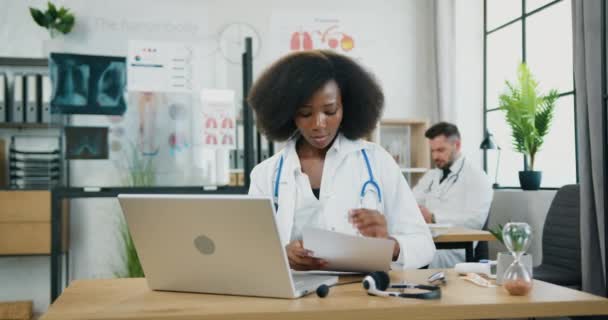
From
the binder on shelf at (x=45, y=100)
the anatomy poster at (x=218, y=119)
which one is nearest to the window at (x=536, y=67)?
the anatomy poster at (x=218, y=119)

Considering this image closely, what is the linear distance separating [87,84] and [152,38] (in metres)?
0.47

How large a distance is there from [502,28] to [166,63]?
9.79ft

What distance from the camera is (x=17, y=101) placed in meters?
4.97

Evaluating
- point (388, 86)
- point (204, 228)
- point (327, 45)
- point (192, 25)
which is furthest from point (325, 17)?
point (204, 228)

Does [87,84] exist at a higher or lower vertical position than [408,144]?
higher

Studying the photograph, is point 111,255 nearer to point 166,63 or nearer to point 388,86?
point 166,63

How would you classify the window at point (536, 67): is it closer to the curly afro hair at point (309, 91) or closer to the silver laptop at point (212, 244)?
the curly afro hair at point (309, 91)

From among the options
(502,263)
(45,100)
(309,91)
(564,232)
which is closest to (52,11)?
(45,100)

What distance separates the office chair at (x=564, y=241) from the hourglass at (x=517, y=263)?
77.7 inches

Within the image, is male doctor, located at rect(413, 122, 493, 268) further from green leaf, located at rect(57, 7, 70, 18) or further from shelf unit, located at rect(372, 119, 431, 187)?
green leaf, located at rect(57, 7, 70, 18)

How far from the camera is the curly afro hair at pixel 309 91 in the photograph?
7.00ft

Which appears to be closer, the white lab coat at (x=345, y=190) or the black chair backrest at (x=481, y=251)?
the white lab coat at (x=345, y=190)

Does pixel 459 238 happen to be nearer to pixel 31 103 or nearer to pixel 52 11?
pixel 31 103

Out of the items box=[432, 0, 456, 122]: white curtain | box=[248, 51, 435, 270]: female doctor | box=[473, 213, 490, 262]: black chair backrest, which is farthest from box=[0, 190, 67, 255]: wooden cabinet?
box=[432, 0, 456, 122]: white curtain
